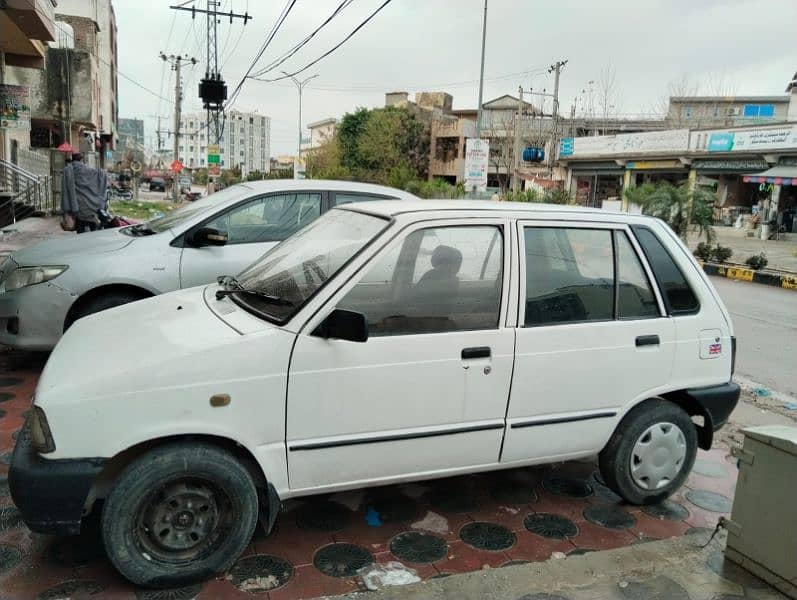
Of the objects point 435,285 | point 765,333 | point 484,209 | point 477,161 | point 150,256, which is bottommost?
point 765,333

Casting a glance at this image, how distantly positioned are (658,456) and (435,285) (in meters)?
1.73

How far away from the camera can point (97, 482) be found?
2.82 m

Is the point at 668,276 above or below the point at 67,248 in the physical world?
above

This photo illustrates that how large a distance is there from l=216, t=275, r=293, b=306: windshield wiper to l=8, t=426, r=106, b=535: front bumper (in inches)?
41.3

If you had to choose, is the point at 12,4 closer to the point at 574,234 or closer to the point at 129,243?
the point at 129,243

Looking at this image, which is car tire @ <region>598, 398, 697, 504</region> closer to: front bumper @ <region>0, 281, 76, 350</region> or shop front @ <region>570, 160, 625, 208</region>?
front bumper @ <region>0, 281, 76, 350</region>

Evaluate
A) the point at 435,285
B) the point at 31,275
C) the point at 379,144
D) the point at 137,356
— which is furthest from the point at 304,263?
the point at 379,144

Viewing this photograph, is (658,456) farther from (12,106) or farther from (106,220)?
(12,106)

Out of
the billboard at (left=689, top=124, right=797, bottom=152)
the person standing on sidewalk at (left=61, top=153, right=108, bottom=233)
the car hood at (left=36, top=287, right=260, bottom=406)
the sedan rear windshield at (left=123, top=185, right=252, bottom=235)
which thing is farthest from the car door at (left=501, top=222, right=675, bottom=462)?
the billboard at (left=689, top=124, right=797, bottom=152)

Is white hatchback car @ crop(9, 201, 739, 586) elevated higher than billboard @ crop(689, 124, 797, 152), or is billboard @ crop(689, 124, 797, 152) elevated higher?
billboard @ crop(689, 124, 797, 152)

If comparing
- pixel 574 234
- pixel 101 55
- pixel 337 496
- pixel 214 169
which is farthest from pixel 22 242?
pixel 214 169

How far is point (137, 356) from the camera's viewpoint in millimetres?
2820

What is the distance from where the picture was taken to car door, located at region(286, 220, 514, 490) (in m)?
2.96

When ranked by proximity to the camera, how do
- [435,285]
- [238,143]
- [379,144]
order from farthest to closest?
[238,143] < [379,144] < [435,285]
